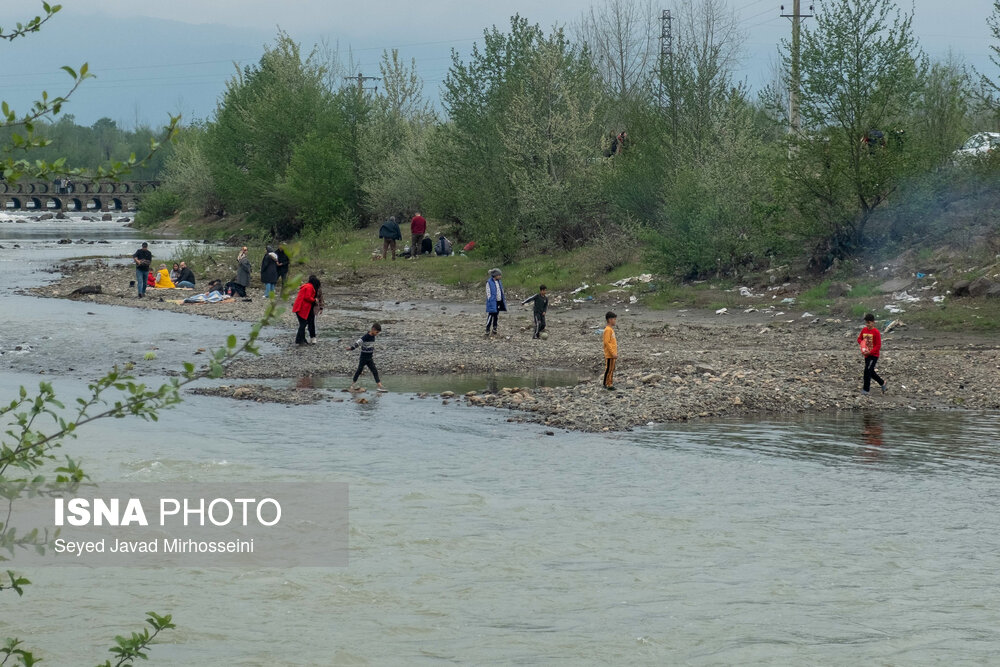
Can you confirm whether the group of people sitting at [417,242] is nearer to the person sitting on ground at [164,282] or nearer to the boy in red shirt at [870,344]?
the person sitting on ground at [164,282]

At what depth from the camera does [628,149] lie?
41.2 m

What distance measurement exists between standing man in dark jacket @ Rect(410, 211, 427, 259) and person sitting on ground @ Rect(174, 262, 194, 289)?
29.7ft

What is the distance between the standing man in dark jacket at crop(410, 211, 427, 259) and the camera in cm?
4612

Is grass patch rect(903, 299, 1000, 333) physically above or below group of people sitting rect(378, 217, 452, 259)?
below

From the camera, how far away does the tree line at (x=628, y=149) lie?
3084 centimetres

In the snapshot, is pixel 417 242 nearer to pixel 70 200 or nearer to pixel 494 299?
pixel 494 299

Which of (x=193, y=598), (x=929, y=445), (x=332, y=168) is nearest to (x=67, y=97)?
(x=193, y=598)

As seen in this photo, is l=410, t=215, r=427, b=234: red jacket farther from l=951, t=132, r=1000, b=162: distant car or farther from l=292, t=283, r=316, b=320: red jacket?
l=951, t=132, r=1000, b=162: distant car

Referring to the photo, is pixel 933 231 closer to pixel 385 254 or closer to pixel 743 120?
pixel 743 120

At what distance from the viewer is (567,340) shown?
27672 mm

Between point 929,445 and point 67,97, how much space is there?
1541 centimetres

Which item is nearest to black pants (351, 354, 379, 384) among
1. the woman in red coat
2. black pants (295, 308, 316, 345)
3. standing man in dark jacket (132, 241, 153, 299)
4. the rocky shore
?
the rocky shore

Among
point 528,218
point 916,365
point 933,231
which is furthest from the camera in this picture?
point 528,218

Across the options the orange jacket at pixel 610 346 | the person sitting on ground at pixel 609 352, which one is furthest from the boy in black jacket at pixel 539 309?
the orange jacket at pixel 610 346
